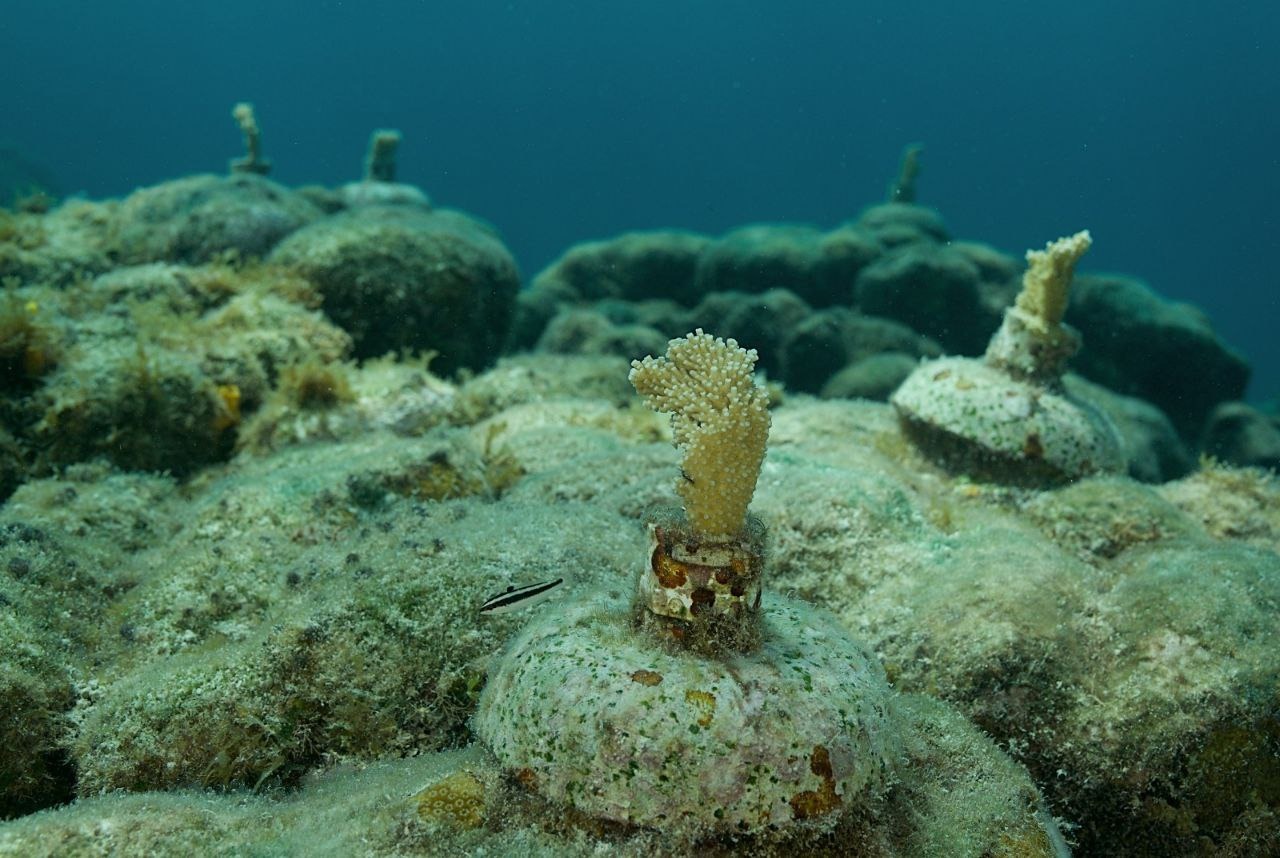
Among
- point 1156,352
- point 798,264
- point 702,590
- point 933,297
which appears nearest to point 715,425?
point 702,590

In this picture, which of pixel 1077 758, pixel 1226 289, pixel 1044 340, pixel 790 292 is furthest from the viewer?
pixel 1226 289

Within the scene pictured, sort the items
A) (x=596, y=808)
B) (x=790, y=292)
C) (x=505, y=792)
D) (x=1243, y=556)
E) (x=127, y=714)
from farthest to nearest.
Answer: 1. (x=790, y=292)
2. (x=1243, y=556)
3. (x=127, y=714)
4. (x=505, y=792)
5. (x=596, y=808)

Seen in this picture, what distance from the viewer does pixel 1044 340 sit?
6.13 meters


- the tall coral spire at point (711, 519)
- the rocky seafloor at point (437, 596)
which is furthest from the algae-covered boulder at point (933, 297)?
the tall coral spire at point (711, 519)

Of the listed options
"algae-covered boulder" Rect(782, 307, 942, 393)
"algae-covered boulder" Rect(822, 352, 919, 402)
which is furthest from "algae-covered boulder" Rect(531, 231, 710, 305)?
"algae-covered boulder" Rect(822, 352, 919, 402)

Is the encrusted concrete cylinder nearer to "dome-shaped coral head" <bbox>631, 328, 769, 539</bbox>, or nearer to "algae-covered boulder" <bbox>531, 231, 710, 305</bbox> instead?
"dome-shaped coral head" <bbox>631, 328, 769, 539</bbox>

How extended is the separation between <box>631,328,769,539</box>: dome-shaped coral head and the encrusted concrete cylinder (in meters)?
0.07

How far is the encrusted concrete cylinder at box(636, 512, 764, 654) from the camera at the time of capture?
2.60 metres

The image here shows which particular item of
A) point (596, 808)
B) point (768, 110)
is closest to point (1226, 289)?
point (768, 110)

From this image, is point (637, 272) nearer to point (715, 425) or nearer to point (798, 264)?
point (798, 264)

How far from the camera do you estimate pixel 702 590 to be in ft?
8.55

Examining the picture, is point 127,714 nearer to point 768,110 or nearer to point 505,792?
point 505,792

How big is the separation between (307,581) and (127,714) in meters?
0.97

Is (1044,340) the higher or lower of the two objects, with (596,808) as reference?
higher
